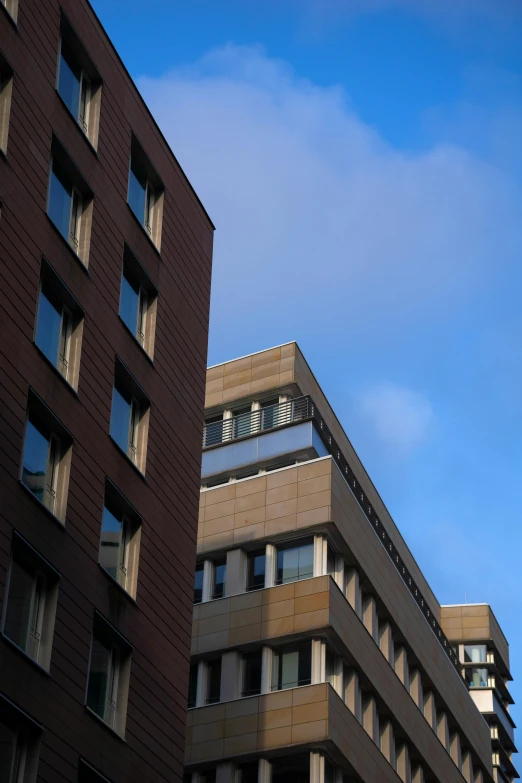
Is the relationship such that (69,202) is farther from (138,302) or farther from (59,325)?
(138,302)

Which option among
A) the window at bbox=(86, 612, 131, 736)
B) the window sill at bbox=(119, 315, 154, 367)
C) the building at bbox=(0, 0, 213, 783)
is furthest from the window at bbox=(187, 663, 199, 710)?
the window at bbox=(86, 612, 131, 736)

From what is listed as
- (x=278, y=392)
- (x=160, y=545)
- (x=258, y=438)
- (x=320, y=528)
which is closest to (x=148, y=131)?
(x=160, y=545)

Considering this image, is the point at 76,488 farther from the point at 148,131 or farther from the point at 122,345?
the point at 148,131

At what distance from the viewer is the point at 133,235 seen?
42.0m

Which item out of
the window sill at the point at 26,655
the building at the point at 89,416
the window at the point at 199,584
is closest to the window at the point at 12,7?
the building at the point at 89,416

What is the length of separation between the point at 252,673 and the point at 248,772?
147 inches

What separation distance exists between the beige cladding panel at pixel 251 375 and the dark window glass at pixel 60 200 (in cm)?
3157

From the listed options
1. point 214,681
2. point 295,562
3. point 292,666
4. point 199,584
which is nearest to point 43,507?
point 292,666

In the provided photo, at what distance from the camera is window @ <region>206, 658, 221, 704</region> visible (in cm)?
5394

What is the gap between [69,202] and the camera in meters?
39.0

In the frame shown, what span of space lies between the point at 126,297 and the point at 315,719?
704 inches

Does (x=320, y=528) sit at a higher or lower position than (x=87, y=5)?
lower

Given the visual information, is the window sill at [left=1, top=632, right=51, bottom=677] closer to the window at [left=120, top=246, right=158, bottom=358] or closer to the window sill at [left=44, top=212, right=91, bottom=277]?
the window sill at [left=44, top=212, right=91, bottom=277]

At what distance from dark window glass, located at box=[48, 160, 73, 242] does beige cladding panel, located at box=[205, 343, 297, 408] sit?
31569mm
